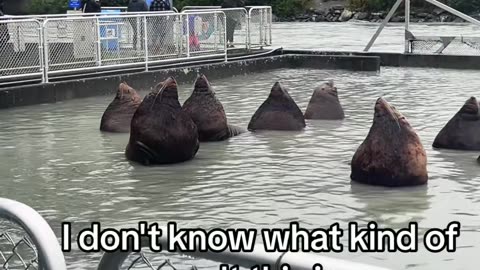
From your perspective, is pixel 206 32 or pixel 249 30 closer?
pixel 206 32

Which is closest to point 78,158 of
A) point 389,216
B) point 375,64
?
point 389,216

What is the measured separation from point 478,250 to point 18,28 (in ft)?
35.8

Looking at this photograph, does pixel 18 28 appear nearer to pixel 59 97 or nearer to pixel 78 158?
pixel 59 97

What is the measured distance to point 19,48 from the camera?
609 inches

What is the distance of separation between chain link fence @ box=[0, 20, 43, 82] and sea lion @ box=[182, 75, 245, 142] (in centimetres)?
527

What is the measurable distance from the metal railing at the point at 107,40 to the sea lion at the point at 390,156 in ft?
28.1

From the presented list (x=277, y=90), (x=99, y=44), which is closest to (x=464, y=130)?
(x=277, y=90)

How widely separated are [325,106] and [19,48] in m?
5.85

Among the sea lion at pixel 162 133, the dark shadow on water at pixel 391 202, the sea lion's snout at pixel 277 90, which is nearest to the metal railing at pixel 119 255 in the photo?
the dark shadow on water at pixel 391 202

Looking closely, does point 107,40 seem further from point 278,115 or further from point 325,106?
point 278,115

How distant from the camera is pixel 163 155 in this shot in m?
9.91

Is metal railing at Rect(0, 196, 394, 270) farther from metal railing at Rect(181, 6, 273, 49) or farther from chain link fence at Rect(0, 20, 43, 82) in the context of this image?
metal railing at Rect(181, 6, 273, 49)

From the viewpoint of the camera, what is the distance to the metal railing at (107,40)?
15781mm

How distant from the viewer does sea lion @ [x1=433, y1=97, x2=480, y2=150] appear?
1039cm
